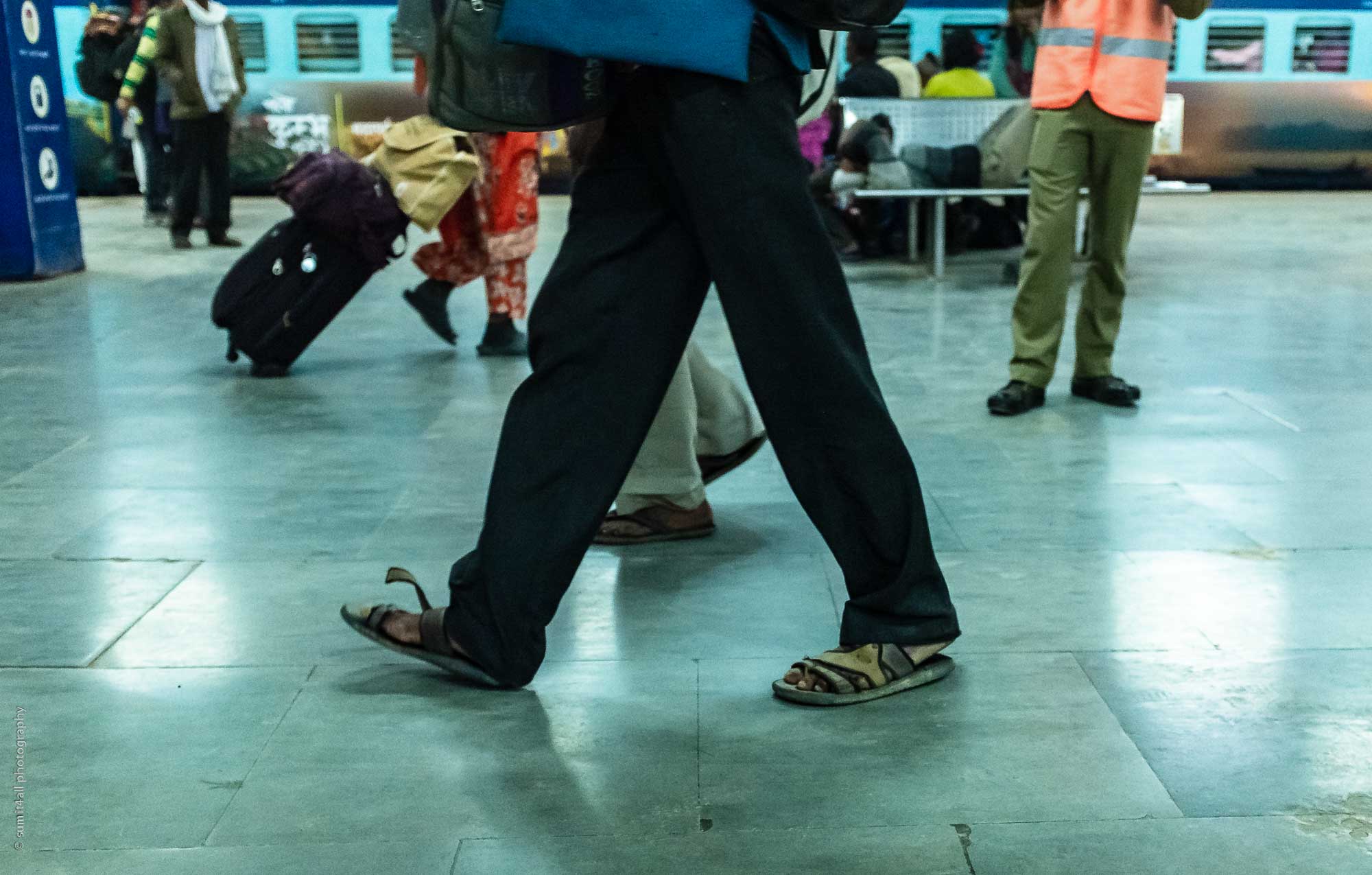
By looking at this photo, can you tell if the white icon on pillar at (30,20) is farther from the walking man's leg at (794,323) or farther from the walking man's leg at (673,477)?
the walking man's leg at (794,323)

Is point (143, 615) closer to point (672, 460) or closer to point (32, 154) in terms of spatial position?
point (672, 460)

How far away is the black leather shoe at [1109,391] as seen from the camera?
505 cm

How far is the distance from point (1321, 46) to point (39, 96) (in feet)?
39.3

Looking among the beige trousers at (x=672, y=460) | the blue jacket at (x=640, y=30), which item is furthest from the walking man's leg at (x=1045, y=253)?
the blue jacket at (x=640, y=30)

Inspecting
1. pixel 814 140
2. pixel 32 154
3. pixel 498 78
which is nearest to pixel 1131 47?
pixel 498 78

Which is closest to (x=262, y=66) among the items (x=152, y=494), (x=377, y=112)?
(x=377, y=112)

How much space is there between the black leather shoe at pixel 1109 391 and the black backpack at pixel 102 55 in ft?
33.0

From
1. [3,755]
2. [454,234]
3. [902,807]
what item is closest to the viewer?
[902,807]

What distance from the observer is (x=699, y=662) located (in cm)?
276

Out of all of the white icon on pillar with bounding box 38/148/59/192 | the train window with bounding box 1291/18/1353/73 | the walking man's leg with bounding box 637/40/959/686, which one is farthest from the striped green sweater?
the train window with bounding box 1291/18/1353/73

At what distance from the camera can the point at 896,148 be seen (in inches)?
397

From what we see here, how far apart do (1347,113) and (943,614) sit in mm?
14676

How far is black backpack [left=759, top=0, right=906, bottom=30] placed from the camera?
2.28 meters

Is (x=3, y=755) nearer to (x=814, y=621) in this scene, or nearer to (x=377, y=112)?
(x=814, y=621)
